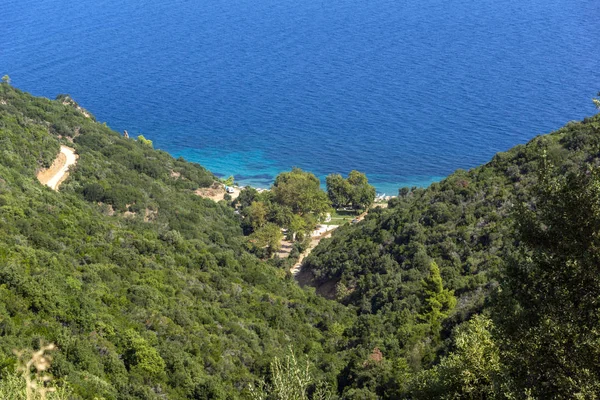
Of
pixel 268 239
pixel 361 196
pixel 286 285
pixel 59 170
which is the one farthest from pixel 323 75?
pixel 286 285

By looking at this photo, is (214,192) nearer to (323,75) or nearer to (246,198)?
(246,198)

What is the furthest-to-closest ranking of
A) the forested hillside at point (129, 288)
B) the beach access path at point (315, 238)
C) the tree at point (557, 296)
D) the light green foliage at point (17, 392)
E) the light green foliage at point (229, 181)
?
the light green foliage at point (229, 181) < the beach access path at point (315, 238) < the forested hillside at point (129, 288) < the light green foliage at point (17, 392) < the tree at point (557, 296)

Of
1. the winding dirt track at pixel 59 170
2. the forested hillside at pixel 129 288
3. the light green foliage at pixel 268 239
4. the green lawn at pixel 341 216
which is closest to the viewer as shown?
the forested hillside at pixel 129 288

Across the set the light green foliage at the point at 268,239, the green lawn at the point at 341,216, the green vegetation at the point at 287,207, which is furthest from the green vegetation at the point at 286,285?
the green lawn at the point at 341,216

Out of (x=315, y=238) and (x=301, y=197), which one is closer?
(x=315, y=238)

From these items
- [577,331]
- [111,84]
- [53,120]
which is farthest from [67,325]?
[111,84]

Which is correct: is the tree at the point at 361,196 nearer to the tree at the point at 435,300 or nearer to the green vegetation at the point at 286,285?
the green vegetation at the point at 286,285
